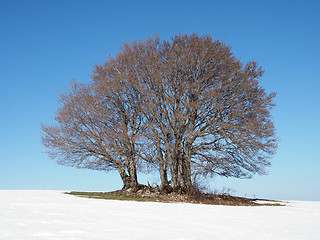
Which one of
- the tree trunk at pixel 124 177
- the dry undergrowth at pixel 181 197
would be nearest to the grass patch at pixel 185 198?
the dry undergrowth at pixel 181 197

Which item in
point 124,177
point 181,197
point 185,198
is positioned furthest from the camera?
point 124,177

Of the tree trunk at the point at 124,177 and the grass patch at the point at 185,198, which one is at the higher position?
the tree trunk at the point at 124,177

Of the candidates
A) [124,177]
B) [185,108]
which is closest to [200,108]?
[185,108]

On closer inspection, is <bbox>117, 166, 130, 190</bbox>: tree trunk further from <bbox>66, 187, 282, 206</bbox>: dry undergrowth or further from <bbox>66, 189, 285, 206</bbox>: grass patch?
<bbox>66, 189, 285, 206</bbox>: grass patch

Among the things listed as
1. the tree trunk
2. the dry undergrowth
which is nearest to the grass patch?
the dry undergrowth

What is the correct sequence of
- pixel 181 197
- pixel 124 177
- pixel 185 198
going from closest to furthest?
1. pixel 185 198
2. pixel 181 197
3. pixel 124 177

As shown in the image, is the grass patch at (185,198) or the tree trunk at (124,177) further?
the tree trunk at (124,177)

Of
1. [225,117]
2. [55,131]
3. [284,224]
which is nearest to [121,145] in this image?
[55,131]

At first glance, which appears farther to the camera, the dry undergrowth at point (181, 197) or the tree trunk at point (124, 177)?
the tree trunk at point (124, 177)

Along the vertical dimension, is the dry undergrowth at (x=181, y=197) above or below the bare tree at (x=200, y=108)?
below

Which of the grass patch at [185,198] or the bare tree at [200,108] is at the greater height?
the bare tree at [200,108]

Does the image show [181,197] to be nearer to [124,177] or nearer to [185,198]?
[185,198]

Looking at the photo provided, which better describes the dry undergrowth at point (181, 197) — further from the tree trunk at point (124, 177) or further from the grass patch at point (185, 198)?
the tree trunk at point (124, 177)

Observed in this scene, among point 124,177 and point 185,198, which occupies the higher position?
point 124,177
